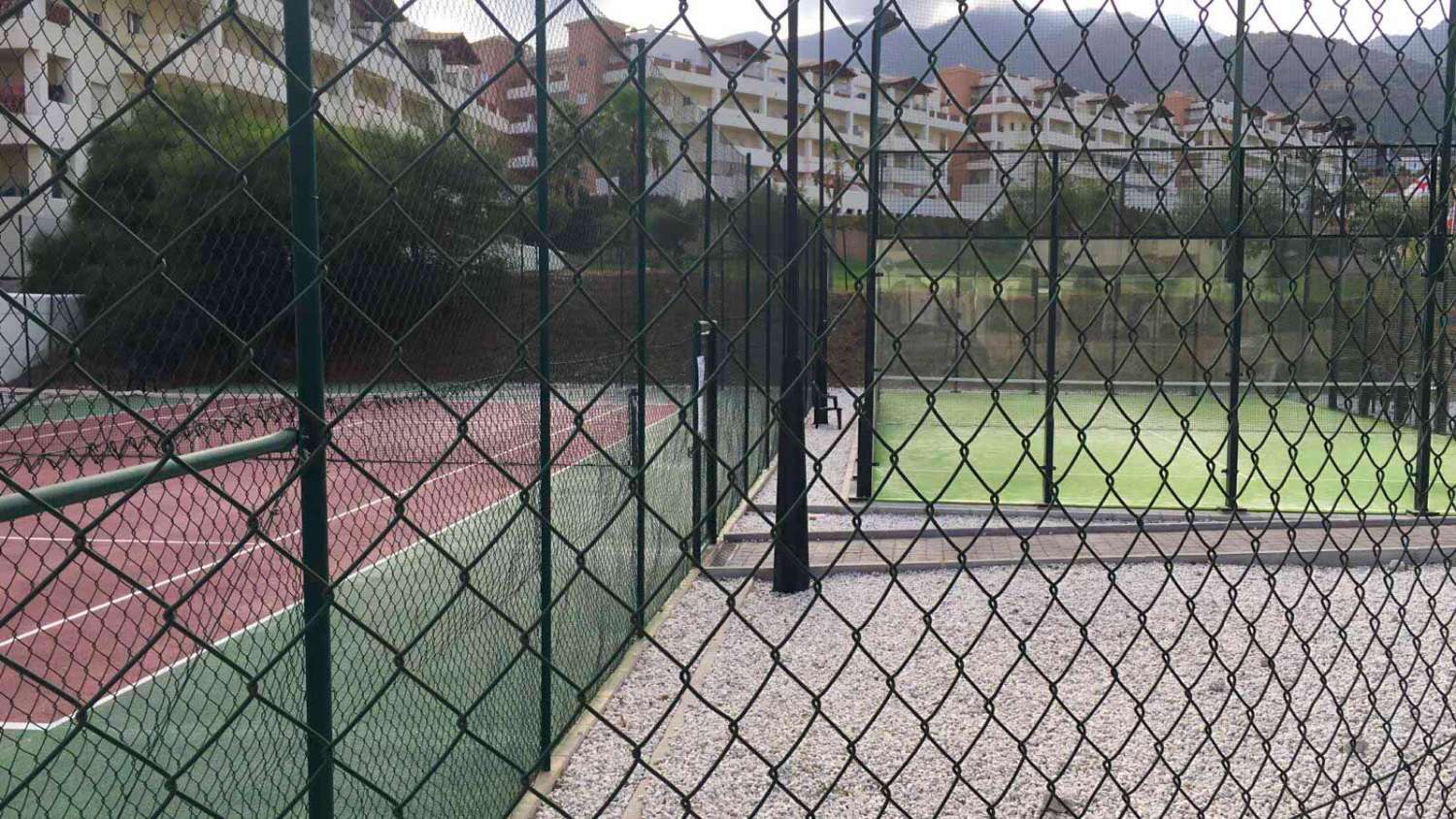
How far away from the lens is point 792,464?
628 centimetres

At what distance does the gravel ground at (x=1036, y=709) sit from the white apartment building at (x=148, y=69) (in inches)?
60.6

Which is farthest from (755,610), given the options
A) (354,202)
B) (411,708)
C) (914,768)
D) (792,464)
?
(354,202)

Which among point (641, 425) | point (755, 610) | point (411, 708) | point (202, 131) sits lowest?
point (755, 610)

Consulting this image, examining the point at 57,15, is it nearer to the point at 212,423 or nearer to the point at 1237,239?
the point at 212,423

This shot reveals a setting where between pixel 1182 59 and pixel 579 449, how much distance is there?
324cm

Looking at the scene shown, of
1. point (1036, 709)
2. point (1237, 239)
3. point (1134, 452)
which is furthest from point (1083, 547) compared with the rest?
point (1134, 452)

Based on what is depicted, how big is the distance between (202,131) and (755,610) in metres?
4.64

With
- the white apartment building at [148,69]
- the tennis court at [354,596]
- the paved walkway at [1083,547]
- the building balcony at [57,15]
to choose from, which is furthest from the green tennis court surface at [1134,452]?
the building balcony at [57,15]

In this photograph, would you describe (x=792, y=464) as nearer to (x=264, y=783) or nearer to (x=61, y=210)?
(x=264, y=783)

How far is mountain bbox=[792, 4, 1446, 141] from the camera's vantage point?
7.86 feet

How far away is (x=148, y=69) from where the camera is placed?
2.04 m

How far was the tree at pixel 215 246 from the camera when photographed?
2.07m

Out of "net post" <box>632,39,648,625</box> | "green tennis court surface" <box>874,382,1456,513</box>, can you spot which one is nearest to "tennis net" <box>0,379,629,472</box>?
"net post" <box>632,39,648,625</box>

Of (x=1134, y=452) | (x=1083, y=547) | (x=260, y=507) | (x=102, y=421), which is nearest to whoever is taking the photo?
(x=260, y=507)
